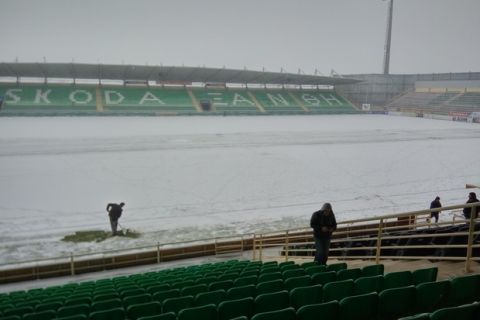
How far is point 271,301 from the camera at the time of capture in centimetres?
390

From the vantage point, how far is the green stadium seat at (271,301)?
12.6ft

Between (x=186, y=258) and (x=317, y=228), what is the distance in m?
5.45

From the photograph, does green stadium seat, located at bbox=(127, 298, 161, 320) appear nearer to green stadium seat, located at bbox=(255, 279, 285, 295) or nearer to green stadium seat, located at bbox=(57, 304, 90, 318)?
green stadium seat, located at bbox=(57, 304, 90, 318)

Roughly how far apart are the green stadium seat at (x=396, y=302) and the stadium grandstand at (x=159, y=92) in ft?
160

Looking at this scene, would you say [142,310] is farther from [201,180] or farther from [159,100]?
[159,100]

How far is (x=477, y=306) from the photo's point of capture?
3.01 m

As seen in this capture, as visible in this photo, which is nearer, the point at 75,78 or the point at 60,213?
the point at 60,213

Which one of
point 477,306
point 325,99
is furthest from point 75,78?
point 477,306

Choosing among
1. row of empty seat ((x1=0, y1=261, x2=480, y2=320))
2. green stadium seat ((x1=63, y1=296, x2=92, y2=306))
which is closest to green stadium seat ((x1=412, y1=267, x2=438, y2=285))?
row of empty seat ((x1=0, y1=261, x2=480, y2=320))

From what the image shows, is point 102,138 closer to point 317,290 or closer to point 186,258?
point 186,258

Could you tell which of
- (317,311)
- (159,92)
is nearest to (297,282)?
(317,311)

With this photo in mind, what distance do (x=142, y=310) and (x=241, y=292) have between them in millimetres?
1036

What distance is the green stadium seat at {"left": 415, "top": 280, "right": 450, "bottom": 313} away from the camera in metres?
3.67

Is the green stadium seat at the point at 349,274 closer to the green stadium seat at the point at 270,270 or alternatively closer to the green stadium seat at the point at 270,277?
the green stadium seat at the point at 270,277
